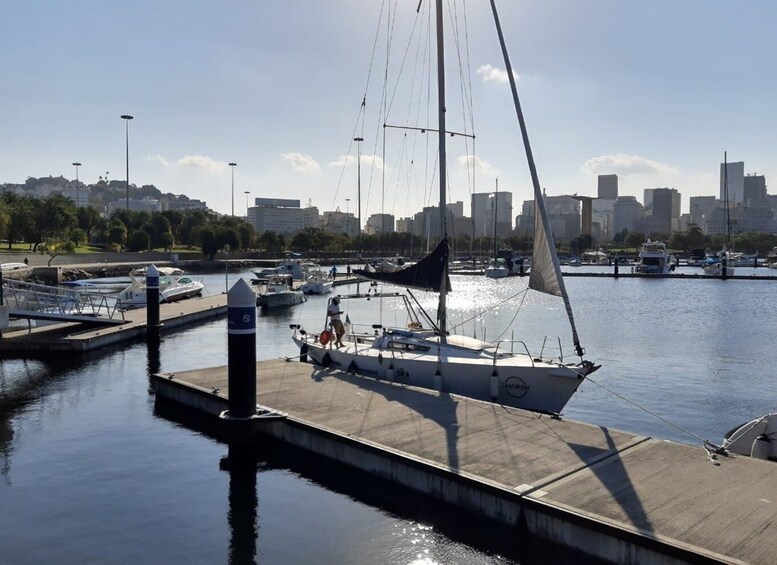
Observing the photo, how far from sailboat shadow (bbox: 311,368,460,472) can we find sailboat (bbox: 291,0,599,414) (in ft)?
2.97

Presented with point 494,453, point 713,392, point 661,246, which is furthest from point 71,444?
point 661,246

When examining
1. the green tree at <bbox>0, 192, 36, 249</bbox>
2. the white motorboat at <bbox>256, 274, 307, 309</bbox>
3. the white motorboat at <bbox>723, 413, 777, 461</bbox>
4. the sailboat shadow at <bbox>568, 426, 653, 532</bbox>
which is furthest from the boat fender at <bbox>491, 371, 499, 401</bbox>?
the green tree at <bbox>0, 192, 36, 249</bbox>

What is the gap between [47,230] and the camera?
10662 cm

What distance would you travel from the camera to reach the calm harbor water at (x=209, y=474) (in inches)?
485

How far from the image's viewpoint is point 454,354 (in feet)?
69.7

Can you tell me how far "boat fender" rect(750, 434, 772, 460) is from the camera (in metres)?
15.0

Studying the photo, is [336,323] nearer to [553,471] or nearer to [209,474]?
[209,474]

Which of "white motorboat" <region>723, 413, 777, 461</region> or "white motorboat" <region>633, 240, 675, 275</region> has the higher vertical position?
"white motorboat" <region>633, 240, 675, 275</region>

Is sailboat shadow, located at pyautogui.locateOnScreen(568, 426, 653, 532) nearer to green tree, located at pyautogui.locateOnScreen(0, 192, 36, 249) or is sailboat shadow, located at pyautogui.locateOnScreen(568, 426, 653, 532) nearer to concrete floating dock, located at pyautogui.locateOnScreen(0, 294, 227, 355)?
concrete floating dock, located at pyautogui.locateOnScreen(0, 294, 227, 355)

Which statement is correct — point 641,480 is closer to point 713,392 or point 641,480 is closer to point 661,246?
point 713,392

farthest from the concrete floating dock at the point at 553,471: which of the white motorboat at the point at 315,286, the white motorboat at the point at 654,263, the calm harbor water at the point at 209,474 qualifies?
the white motorboat at the point at 654,263

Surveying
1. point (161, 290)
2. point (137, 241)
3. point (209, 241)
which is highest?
point (209, 241)

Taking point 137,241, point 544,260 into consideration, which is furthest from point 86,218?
point 544,260

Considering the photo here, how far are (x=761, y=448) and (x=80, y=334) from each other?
31.0 meters
